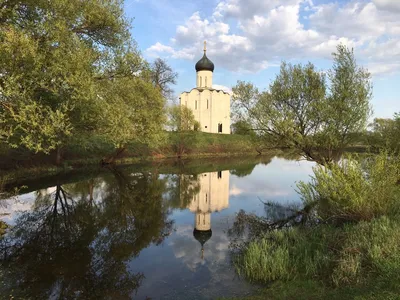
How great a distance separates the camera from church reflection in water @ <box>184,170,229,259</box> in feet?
39.0

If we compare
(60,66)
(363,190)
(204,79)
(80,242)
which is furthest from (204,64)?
(363,190)

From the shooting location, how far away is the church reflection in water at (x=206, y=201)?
1189 centimetres

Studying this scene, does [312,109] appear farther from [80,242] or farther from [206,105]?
[206,105]

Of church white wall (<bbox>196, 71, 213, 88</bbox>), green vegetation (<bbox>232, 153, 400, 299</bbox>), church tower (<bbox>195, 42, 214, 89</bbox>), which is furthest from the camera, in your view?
church white wall (<bbox>196, 71, 213, 88</bbox>)

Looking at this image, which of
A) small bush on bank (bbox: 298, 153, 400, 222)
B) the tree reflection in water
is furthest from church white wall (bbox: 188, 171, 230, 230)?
small bush on bank (bbox: 298, 153, 400, 222)

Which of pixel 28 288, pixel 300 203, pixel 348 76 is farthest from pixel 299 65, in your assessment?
pixel 28 288

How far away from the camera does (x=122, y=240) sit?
10.3 meters

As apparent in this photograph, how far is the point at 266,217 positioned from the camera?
13500 mm

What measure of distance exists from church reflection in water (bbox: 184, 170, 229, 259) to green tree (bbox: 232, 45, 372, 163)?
4.95 metres

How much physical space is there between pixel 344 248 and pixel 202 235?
5.53 meters

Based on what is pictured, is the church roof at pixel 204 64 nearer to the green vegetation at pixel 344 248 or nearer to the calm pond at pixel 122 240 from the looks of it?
the calm pond at pixel 122 240

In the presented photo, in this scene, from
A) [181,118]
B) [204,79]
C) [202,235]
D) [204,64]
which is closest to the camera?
[202,235]

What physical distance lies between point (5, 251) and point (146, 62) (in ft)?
31.7

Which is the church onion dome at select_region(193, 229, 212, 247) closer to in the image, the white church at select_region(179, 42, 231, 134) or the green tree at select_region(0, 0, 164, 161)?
the green tree at select_region(0, 0, 164, 161)
